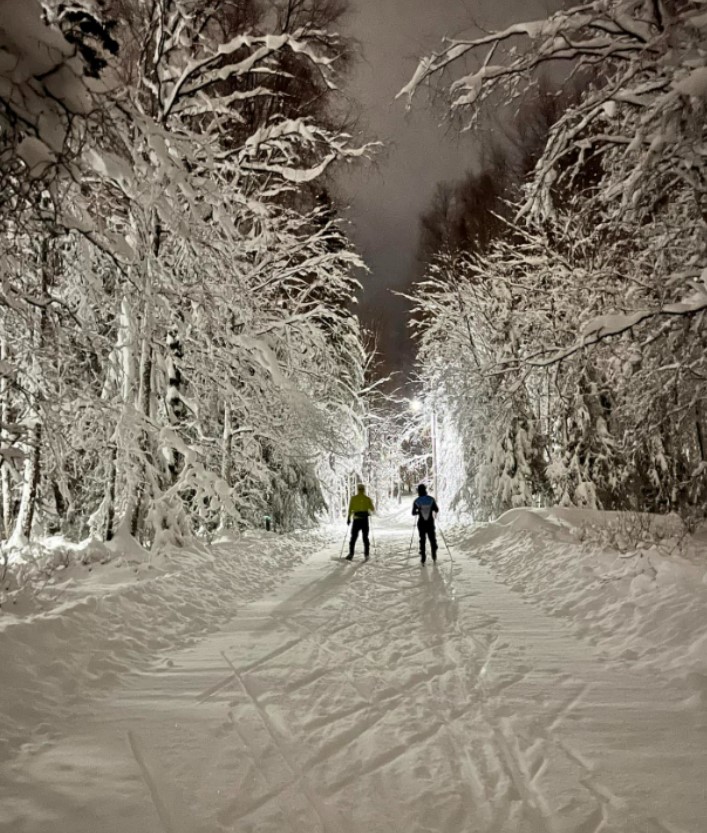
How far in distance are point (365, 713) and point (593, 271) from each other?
10.5 metres

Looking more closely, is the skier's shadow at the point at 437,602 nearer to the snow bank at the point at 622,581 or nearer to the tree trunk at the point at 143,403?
the snow bank at the point at 622,581

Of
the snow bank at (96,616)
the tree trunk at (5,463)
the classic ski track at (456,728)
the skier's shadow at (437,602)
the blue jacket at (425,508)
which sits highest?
the tree trunk at (5,463)

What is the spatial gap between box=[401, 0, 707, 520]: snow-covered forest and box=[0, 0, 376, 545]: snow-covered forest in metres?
3.85

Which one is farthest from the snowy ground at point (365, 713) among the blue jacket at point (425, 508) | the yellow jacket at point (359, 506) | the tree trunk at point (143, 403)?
the yellow jacket at point (359, 506)

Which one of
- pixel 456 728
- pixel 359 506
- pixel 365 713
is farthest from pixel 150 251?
pixel 359 506

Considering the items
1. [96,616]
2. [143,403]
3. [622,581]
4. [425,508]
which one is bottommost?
[622,581]

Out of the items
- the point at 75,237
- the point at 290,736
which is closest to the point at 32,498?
the point at 75,237

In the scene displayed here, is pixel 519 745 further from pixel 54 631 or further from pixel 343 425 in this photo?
pixel 343 425

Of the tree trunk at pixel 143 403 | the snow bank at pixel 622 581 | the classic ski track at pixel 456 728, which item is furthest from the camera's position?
the tree trunk at pixel 143 403

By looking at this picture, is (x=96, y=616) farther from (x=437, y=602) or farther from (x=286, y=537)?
(x=286, y=537)

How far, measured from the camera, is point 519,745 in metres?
3.36

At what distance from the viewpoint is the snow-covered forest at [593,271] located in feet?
20.6

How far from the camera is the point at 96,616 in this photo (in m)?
5.67

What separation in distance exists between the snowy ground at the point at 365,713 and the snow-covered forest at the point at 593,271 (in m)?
3.23
